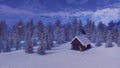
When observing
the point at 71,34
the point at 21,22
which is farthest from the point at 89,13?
the point at 21,22

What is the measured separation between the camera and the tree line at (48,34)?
945 inches

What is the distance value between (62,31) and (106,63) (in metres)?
14.3

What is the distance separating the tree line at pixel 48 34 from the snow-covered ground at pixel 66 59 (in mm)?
1505

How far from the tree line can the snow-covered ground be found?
1505mm

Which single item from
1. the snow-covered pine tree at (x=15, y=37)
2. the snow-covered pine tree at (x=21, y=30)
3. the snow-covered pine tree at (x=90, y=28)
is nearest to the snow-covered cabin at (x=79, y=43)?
the snow-covered pine tree at (x=90, y=28)

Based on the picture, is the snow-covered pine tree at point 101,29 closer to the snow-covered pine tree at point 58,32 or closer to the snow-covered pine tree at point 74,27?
the snow-covered pine tree at point 74,27

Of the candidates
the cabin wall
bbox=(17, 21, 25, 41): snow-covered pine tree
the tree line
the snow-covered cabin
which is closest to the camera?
the tree line

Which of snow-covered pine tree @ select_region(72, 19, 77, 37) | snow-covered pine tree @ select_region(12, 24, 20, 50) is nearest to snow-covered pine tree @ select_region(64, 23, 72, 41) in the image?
snow-covered pine tree @ select_region(72, 19, 77, 37)

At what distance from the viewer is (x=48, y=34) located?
84.0 ft

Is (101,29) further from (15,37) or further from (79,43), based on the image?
(15,37)

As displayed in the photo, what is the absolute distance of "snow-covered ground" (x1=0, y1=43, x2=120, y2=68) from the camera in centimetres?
1803

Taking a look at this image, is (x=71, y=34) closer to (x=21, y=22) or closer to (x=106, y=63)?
(x=21, y=22)

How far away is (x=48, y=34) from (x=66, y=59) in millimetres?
6150

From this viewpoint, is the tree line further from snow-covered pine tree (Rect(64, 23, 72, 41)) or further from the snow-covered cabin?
the snow-covered cabin
